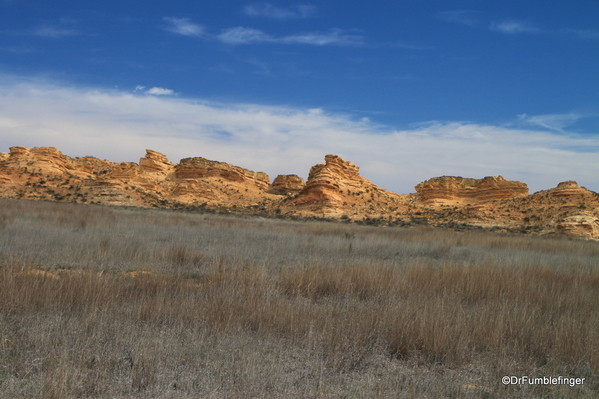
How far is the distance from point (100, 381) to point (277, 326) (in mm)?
1863

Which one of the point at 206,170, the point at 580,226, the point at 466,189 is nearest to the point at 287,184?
the point at 206,170

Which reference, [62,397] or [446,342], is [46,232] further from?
[446,342]

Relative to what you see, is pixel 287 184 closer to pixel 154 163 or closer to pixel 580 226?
pixel 154 163

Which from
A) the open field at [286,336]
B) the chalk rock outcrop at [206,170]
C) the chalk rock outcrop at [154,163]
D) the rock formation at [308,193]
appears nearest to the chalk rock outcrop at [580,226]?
the rock formation at [308,193]

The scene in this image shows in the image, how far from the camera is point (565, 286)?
717 centimetres

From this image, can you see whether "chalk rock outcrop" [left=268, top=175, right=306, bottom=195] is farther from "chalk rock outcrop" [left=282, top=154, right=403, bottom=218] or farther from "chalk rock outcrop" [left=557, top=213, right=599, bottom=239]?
"chalk rock outcrop" [left=557, top=213, right=599, bottom=239]

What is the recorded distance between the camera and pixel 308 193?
154 ft

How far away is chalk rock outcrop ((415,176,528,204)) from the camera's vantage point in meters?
52.4

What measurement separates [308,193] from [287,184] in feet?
73.1

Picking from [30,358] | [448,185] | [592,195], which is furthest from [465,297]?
[448,185]

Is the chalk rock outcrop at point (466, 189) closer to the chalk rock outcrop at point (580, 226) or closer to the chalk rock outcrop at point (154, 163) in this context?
the chalk rock outcrop at point (580, 226)

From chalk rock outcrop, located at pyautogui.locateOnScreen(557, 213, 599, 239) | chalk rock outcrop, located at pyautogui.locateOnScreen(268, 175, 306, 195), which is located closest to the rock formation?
chalk rock outcrop, located at pyautogui.locateOnScreen(557, 213, 599, 239)

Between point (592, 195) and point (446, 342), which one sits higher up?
point (592, 195)

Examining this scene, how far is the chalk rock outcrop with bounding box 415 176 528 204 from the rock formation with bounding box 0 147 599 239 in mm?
131
